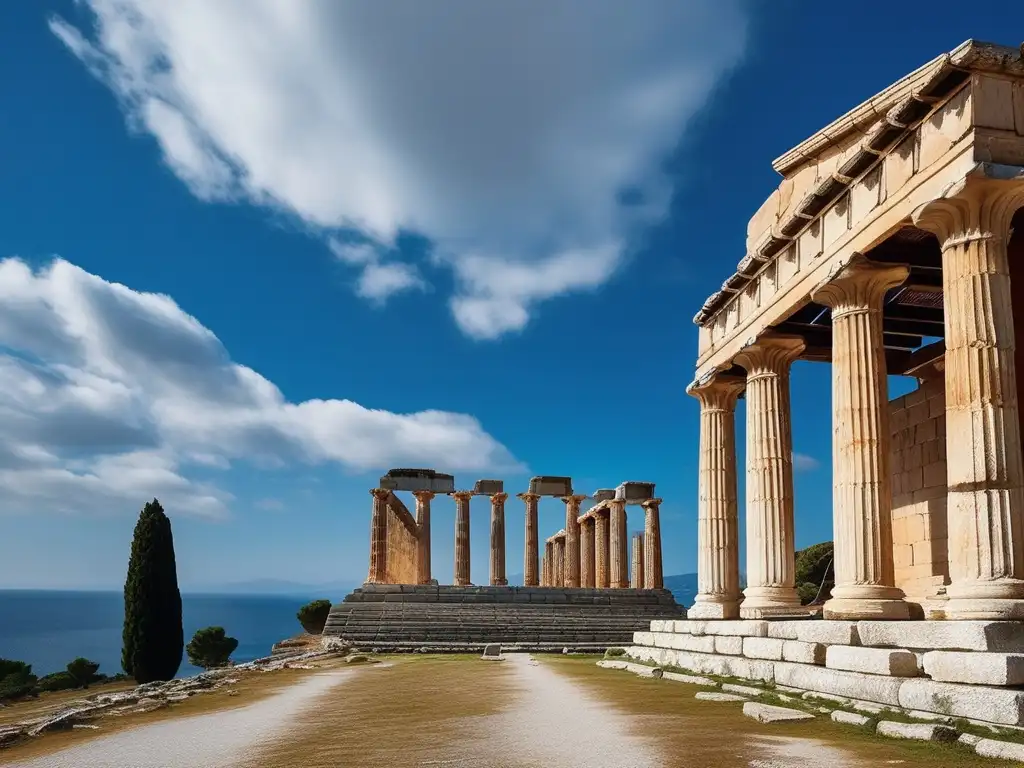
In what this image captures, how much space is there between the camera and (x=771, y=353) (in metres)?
20.0

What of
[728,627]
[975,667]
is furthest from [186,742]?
[728,627]

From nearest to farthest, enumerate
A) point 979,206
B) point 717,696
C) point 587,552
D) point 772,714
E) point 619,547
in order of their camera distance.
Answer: point 772,714 < point 979,206 < point 717,696 < point 619,547 < point 587,552

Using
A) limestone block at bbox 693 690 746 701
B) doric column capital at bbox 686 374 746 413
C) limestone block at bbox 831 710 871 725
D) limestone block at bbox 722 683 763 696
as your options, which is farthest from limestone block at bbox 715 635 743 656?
doric column capital at bbox 686 374 746 413

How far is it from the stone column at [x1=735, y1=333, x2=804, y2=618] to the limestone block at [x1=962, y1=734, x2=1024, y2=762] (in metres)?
9.91

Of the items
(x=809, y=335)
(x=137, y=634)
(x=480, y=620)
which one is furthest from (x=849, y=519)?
(x=137, y=634)

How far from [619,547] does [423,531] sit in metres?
11.0

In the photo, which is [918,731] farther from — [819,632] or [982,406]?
[982,406]

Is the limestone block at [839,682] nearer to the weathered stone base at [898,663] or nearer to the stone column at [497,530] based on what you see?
the weathered stone base at [898,663]

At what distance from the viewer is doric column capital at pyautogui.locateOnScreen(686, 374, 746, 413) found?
2289 cm

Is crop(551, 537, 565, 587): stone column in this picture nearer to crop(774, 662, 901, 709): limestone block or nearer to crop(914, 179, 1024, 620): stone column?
crop(774, 662, 901, 709): limestone block

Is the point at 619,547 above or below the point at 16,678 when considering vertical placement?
above

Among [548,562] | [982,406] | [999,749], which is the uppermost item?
[982,406]

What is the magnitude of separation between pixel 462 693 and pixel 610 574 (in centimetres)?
3499

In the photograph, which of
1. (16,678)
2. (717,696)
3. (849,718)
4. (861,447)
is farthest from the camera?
(16,678)
